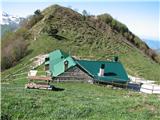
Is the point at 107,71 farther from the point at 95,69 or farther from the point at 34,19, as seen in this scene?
the point at 34,19

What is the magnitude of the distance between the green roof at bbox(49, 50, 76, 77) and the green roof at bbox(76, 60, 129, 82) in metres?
1.59

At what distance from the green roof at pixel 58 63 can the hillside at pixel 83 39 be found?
10696 mm

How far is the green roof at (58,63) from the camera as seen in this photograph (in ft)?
211

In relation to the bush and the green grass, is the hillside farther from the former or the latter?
the green grass

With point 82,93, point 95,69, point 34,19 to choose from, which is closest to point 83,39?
point 34,19

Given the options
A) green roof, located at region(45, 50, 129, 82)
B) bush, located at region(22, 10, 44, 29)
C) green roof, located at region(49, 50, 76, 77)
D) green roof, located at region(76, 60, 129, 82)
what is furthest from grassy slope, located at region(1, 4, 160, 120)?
bush, located at region(22, 10, 44, 29)

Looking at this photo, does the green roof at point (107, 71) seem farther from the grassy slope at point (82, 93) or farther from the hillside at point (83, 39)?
the hillside at point (83, 39)

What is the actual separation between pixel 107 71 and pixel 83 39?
146 ft

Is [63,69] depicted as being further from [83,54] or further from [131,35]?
[131,35]

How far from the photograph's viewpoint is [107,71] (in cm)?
6619

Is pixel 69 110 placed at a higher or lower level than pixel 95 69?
lower

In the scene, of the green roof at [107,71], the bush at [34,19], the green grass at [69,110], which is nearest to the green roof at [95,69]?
the green roof at [107,71]

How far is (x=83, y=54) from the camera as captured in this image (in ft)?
316

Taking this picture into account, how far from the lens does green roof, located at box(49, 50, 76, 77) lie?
64.2 m
